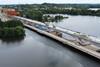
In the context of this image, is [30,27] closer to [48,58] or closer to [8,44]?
[8,44]

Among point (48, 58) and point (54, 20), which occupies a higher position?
point (48, 58)

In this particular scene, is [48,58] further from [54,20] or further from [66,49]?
[54,20]

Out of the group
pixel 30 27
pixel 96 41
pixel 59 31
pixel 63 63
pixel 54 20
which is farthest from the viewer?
pixel 54 20

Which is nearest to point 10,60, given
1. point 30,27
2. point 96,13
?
point 30,27

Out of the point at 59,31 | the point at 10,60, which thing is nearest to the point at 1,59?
the point at 10,60

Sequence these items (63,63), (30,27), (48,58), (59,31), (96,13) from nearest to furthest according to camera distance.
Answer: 1. (63,63)
2. (48,58)
3. (59,31)
4. (30,27)
5. (96,13)

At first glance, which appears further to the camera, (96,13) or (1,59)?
(96,13)
